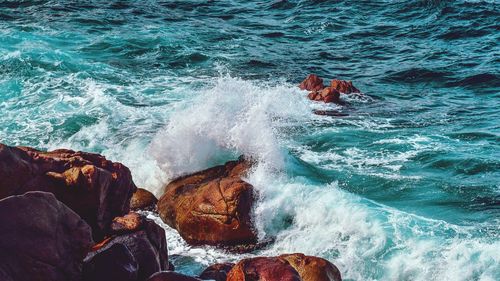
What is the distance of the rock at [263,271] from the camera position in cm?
693

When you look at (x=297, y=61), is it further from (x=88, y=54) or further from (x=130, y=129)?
(x=130, y=129)

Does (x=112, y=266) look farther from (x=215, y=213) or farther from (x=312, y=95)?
(x=312, y=95)

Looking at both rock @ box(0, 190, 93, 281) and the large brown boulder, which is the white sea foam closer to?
the large brown boulder

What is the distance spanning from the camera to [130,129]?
51.1ft

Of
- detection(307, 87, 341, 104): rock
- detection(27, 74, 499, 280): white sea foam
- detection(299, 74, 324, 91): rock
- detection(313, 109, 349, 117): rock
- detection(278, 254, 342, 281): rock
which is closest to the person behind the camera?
detection(278, 254, 342, 281): rock

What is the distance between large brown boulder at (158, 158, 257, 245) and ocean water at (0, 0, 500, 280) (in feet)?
0.77

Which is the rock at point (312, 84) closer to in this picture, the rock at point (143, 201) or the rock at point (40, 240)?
the rock at point (143, 201)

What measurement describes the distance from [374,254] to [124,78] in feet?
42.3

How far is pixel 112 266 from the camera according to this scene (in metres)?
6.49

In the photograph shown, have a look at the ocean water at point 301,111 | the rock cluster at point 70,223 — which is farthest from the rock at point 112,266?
the ocean water at point 301,111

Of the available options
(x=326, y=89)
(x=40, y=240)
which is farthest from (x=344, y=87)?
(x=40, y=240)

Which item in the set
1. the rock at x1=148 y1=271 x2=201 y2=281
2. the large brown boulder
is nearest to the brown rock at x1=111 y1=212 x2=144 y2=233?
the rock at x1=148 y1=271 x2=201 y2=281

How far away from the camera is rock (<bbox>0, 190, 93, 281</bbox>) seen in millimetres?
5637

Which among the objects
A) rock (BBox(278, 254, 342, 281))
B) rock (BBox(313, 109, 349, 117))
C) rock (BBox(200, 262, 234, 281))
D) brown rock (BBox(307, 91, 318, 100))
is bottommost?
rock (BBox(313, 109, 349, 117))
